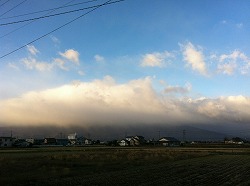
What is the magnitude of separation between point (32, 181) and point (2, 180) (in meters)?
2.05

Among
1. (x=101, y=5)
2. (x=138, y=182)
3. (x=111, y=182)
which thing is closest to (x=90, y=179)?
(x=111, y=182)

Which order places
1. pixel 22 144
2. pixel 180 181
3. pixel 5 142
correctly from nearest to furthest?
pixel 180 181 → pixel 22 144 → pixel 5 142

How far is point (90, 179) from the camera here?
1062 inches

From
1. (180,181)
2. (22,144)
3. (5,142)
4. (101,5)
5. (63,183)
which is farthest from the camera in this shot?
(5,142)

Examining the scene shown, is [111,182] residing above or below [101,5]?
below

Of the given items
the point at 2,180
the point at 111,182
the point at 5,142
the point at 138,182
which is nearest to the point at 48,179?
the point at 2,180

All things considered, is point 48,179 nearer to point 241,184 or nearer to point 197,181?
point 197,181

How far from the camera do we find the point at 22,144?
155875mm

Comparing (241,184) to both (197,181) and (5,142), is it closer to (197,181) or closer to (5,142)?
(197,181)

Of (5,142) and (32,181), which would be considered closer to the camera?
(32,181)

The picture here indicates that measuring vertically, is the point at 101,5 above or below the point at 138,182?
above

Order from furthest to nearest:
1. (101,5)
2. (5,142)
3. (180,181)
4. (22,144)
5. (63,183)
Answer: (5,142), (22,144), (180,181), (63,183), (101,5)

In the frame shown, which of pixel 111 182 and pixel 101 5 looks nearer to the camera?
pixel 101 5

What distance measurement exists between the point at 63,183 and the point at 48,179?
294 cm
